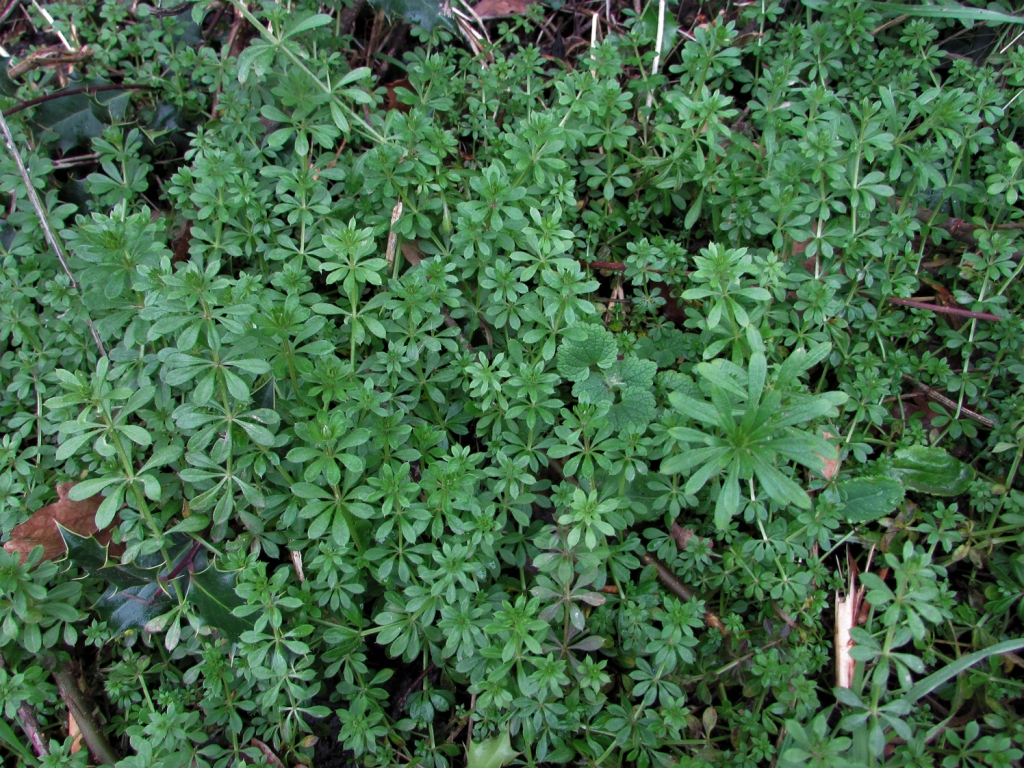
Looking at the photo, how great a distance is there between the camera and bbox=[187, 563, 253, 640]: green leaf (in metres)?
2.92

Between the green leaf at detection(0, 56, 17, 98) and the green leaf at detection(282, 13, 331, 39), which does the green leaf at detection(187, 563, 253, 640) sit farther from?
the green leaf at detection(0, 56, 17, 98)

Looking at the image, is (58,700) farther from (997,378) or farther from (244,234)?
(997,378)

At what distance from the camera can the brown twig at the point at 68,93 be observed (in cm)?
405

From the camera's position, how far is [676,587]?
10.2 feet

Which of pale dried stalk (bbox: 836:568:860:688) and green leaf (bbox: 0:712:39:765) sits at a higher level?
pale dried stalk (bbox: 836:568:860:688)

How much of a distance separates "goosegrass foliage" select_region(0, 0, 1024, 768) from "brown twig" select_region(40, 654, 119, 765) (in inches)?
3.0

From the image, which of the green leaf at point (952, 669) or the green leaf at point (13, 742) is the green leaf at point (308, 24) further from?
the green leaf at point (952, 669)

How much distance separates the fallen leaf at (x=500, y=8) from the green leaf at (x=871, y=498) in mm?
3385

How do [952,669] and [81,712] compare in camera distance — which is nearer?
[952,669]

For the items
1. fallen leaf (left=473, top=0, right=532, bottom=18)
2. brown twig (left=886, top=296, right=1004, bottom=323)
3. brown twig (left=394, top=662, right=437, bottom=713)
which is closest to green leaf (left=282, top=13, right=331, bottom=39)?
fallen leaf (left=473, top=0, right=532, bottom=18)

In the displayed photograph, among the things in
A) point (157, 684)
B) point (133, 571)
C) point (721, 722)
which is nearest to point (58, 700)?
point (157, 684)

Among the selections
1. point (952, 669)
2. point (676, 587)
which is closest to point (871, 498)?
point (952, 669)

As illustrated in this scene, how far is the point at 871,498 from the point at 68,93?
Result: 4.91 meters

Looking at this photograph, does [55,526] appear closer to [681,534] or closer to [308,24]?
[308,24]
